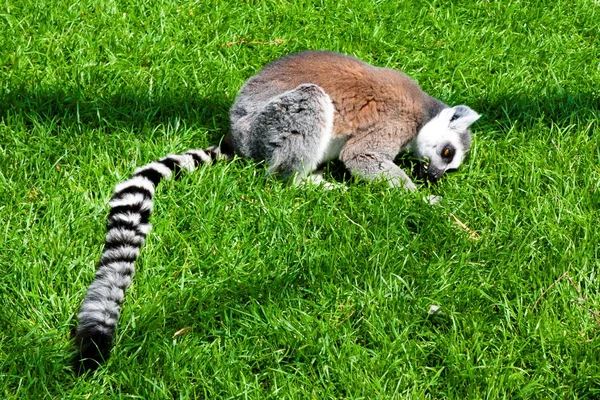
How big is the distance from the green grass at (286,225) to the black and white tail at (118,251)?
8cm

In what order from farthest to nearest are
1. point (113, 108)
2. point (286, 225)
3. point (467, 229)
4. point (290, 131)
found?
point (113, 108)
point (290, 131)
point (467, 229)
point (286, 225)

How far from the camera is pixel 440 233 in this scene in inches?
152

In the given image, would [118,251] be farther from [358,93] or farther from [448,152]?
[448,152]

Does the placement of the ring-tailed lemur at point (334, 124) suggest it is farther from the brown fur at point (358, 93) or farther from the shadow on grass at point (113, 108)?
the shadow on grass at point (113, 108)

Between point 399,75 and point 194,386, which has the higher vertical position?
point 399,75

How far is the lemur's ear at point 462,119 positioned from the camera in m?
4.61

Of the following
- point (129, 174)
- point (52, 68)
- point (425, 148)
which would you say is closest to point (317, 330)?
point (129, 174)

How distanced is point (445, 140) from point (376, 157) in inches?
16.7

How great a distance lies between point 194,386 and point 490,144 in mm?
2621

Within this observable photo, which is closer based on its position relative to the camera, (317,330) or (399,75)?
(317,330)

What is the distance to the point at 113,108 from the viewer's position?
4609 mm

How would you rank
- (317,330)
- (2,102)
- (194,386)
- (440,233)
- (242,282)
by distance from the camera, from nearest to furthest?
1. (194,386)
2. (317,330)
3. (242,282)
4. (440,233)
5. (2,102)

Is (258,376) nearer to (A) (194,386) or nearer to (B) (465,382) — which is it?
(A) (194,386)

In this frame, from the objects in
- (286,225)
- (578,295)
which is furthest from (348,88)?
(578,295)
